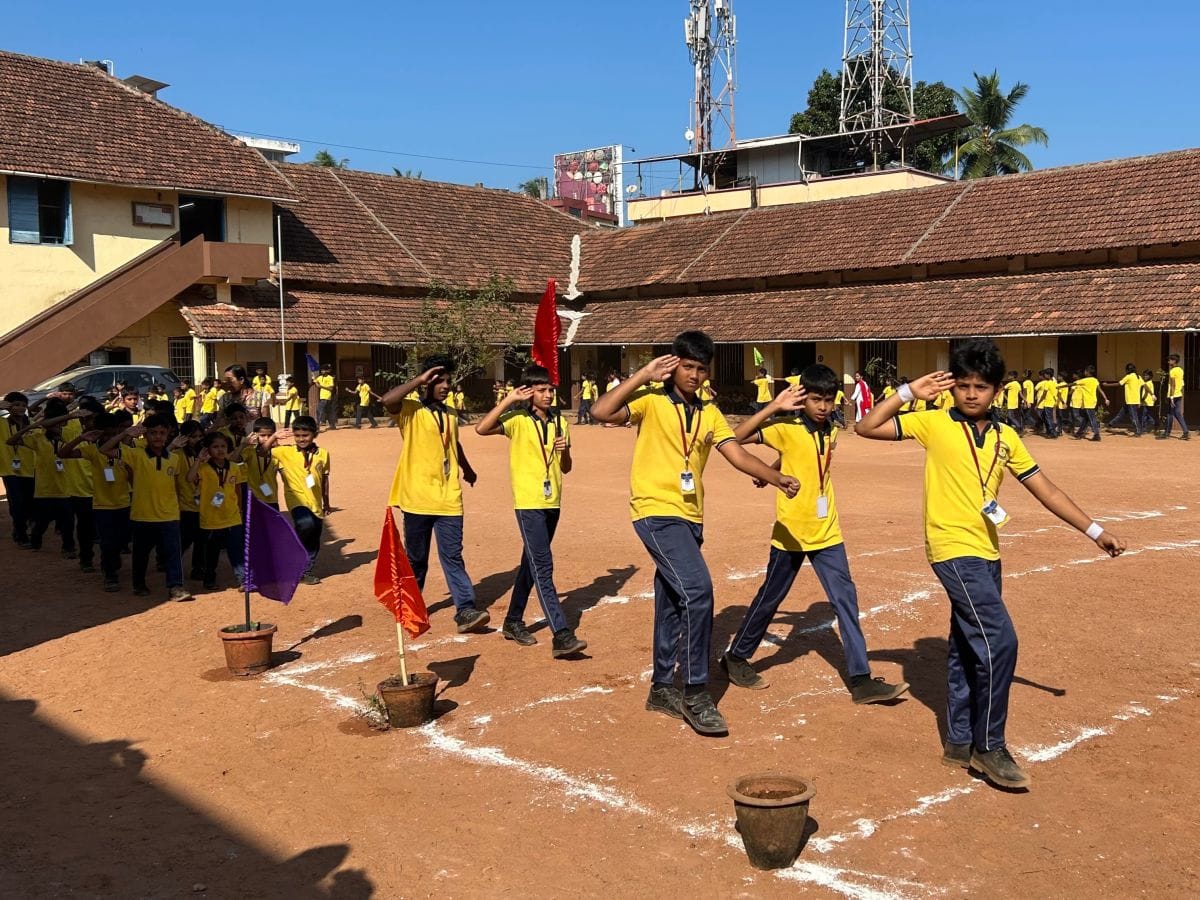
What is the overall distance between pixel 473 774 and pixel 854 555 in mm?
5869

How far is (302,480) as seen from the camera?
9.56 meters

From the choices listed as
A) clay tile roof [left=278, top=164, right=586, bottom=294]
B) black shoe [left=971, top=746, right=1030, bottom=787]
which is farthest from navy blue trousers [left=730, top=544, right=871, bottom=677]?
clay tile roof [left=278, top=164, right=586, bottom=294]

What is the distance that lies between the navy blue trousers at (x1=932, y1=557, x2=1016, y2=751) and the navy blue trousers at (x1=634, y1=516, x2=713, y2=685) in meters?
1.21

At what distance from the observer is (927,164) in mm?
51406

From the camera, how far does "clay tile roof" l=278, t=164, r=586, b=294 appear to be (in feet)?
109

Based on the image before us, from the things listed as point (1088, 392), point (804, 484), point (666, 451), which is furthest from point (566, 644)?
point (1088, 392)

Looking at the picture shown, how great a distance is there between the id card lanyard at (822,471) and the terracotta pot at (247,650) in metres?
3.57

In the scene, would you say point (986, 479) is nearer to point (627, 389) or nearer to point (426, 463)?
point (627, 389)

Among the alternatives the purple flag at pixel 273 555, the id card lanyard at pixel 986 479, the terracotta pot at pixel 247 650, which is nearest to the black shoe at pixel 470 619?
the purple flag at pixel 273 555

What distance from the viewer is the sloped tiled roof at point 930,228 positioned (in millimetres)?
26750

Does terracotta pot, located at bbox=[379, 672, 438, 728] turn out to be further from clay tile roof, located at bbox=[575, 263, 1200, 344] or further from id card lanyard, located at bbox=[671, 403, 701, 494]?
clay tile roof, located at bbox=[575, 263, 1200, 344]

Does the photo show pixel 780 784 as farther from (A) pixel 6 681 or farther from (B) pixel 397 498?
(A) pixel 6 681

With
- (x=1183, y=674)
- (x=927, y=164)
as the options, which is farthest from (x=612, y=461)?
(x=927, y=164)

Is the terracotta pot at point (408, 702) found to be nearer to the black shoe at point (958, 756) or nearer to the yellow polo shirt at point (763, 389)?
the black shoe at point (958, 756)
